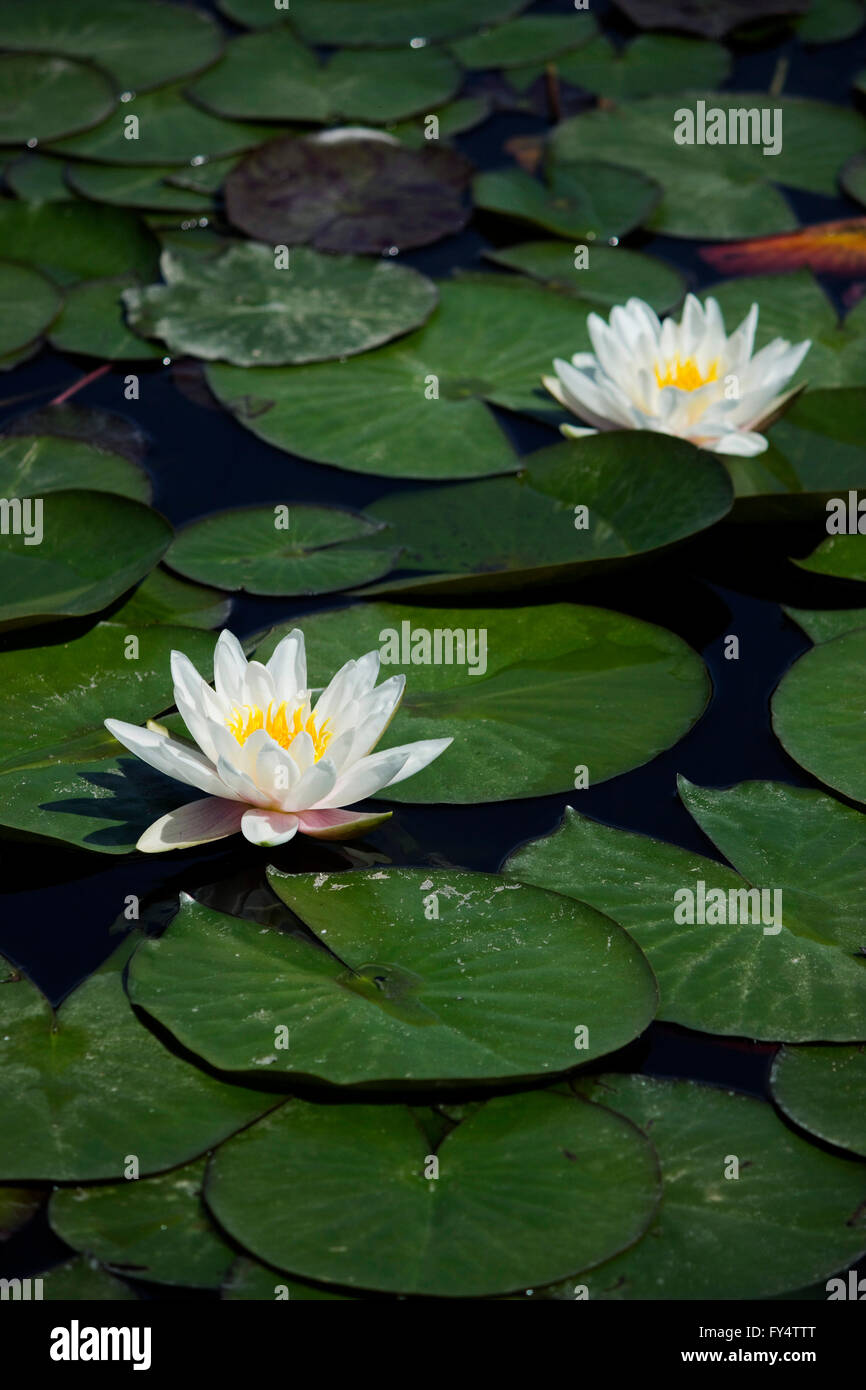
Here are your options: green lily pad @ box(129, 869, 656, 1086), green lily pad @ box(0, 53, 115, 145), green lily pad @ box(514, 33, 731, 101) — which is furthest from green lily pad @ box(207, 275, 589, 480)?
green lily pad @ box(514, 33, 731, 101)

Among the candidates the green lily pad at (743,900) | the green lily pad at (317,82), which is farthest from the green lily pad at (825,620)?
the green lily pad at (317,82)

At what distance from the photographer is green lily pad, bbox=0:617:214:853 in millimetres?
3104

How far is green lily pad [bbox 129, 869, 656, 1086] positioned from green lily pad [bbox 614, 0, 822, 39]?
5665mm

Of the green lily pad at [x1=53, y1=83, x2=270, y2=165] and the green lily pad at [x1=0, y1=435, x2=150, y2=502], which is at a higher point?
the green lily pad at [x1=53, y1=83, x2=270, y2=165]

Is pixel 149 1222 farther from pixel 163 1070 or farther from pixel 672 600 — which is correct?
pixel 672 600

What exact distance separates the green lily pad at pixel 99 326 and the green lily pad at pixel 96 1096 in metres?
2.81

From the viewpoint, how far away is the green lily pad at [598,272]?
17.1 ft

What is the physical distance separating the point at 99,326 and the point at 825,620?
286cm

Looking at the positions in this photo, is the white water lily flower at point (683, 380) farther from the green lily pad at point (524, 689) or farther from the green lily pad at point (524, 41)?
the green lily pad at point (524, 41)

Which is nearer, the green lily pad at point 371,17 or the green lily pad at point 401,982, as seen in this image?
the green lily pad at point 401,982

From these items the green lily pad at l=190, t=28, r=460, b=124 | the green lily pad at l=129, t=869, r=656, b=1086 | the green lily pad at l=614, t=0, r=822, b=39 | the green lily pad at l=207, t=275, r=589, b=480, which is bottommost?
the green lily pad at l=129, t=869, r=656, b=1086

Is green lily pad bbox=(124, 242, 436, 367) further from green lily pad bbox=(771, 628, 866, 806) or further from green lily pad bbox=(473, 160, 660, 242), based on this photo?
green lily pad bbox=(771, 628, 866, 806)

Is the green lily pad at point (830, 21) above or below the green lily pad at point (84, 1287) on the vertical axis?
above
